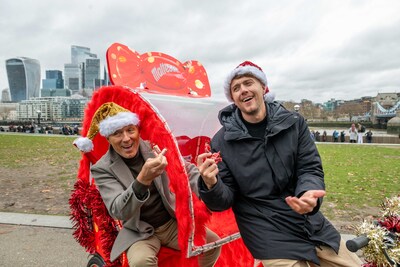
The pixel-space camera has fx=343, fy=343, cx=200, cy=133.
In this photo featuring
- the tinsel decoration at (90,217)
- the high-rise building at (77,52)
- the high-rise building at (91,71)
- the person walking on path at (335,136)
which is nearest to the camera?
the tinsel decoration at (90,217)

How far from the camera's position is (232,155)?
6.69 ft

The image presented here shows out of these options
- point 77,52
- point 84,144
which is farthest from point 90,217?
point 77,52

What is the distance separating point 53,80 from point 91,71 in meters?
53.5

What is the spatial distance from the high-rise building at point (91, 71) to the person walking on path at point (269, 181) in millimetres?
Answer: 136903

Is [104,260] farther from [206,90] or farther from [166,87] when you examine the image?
[206,90]

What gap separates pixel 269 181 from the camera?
1979mm

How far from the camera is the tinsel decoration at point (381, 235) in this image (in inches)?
63.0

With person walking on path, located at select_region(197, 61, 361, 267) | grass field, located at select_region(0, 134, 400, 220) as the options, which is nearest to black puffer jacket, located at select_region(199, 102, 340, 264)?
person walking on path, located at select_region(197, 61, 361, 267)

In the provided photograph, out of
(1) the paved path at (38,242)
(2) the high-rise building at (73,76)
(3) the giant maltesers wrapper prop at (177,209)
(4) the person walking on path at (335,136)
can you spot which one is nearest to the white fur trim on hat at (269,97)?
(3) the giant maltesers wrapper prop at (177,209)

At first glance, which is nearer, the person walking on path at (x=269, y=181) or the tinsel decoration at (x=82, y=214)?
the person walking on path at (x=269, y=181)

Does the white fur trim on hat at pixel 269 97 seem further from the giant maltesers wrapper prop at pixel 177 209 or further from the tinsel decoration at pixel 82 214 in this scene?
the tinsel decoration at pixel 82 214

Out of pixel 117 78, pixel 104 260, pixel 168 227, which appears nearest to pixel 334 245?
pixel 168 227

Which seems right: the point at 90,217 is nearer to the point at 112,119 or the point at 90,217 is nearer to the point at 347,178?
the point at 112,119

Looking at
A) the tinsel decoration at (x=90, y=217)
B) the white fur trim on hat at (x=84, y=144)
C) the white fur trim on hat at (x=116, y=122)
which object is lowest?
the tinsel decoration at (x=90, y=217)
